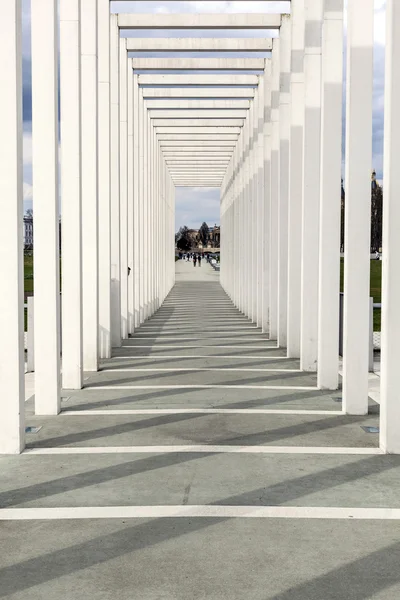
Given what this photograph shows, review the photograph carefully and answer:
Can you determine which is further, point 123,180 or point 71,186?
point 123,180

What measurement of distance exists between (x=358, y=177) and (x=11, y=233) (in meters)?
3.85

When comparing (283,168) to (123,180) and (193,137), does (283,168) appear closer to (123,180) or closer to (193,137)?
(123,180)

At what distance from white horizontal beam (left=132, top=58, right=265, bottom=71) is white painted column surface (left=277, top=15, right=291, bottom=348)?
3358 millimetres

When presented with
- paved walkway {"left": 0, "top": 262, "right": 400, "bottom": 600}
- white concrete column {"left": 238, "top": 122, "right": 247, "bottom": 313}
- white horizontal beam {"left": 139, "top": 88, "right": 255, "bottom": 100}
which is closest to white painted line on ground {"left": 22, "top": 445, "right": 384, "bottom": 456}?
paved walkway {"left": 0, "top": 262, "right": 400, "bottom": 600}

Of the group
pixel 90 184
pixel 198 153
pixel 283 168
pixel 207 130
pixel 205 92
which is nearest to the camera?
pixel 90 184

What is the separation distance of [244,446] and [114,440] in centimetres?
125

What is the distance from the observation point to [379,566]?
440 centimetres

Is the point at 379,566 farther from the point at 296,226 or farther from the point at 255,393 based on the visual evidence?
the point at 296,226

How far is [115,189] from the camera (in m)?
15.9

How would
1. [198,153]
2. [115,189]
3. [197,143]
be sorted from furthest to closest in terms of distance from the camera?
[198,153] → [197,143] → [115,189]

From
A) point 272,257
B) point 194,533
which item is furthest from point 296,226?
point 194,533

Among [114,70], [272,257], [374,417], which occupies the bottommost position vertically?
[374,417]

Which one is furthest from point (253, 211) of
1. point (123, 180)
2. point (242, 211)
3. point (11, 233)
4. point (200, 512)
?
point (200, 512)

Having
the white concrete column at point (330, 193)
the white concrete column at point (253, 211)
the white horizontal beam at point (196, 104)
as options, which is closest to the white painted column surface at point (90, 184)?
the white concrete column at point (330, 193)
